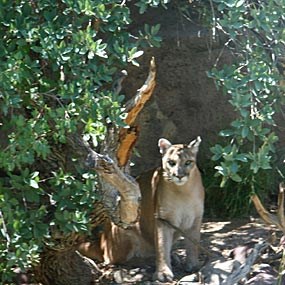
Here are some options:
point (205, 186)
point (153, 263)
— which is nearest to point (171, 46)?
point (205, 186)

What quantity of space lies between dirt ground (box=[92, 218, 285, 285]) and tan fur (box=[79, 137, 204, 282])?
10 cm

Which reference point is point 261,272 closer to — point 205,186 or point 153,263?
point 153,263

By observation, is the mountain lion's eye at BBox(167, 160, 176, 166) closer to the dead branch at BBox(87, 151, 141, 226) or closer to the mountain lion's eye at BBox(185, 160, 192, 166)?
the mountain lion's eye at BBox(185, 160, 192, 166)

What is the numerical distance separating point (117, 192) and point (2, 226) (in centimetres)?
73

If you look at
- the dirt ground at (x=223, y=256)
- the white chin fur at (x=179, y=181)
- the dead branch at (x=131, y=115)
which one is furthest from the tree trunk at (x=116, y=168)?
the white chin fur at (x=179, y=181)

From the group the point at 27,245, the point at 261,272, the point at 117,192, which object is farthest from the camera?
the point at 261,272

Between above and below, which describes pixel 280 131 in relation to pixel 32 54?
below

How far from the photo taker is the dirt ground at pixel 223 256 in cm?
520

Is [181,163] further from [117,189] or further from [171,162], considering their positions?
[117,189]

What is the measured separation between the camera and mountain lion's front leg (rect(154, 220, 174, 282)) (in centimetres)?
545

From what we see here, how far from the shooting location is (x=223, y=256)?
5.62 meters

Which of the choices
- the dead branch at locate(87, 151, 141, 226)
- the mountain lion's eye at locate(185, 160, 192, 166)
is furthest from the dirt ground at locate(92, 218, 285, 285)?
the dead branch at locate(87, 151, 141, 226)

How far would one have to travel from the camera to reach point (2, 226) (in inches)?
169

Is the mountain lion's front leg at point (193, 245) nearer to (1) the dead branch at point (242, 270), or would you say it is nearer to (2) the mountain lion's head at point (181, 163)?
(2) the mountain lion's head at point (181, 163)
